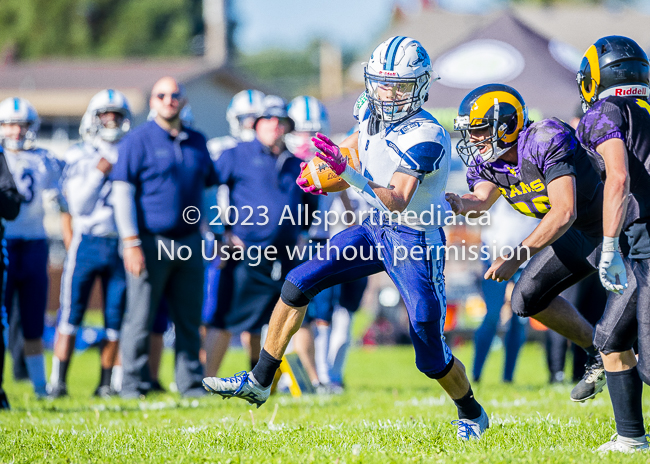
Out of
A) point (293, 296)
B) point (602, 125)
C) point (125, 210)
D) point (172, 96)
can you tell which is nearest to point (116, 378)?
point (125, 210)

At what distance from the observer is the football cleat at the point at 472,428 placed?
432 cm

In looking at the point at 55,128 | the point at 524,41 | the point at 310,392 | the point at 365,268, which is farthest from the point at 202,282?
the point at 55,128

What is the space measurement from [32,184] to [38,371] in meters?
1.57

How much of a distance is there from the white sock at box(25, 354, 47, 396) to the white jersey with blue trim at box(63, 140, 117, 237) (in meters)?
1.09

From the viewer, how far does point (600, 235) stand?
4.40 meters

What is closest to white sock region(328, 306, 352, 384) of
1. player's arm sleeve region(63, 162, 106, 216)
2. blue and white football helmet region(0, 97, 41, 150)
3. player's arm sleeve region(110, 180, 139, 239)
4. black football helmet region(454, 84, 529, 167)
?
player's arm sleeve region(110, 180, 139, 239)

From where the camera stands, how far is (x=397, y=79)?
13.7 feet

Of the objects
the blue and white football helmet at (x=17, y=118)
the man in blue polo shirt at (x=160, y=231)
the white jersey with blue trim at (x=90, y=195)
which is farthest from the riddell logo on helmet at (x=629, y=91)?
the blue and white football helmet at (x=17, y=118)

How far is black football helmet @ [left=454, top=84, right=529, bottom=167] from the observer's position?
4215mm

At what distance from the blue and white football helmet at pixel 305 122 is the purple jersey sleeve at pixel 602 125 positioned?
3.91 m

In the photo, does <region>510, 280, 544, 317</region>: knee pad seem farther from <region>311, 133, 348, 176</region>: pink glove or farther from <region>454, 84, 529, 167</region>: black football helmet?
<region>311, 133, 348, 176</region>: pink glove

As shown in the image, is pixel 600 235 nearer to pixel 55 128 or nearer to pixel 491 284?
pixel 491 284

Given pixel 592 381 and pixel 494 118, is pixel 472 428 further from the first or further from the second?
pixel 494 118

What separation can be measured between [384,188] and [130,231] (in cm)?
288
